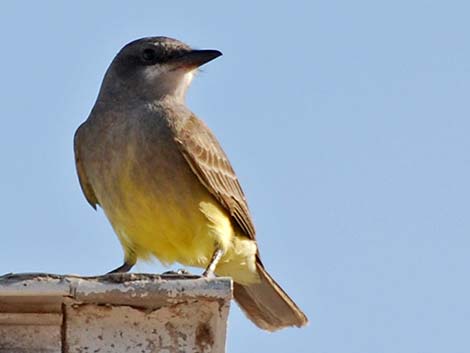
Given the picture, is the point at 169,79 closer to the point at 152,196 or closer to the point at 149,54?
the point at 149,54

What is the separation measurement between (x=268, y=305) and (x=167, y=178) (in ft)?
4.32

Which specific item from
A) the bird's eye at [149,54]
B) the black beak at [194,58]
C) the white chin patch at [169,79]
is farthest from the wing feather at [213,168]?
the bird's eye at [149,54]

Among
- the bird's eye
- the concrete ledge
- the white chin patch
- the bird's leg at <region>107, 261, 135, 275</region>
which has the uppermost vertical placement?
the bird's eye

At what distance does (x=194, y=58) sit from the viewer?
884cm

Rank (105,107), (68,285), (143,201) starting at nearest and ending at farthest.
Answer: (68,285), (143,201), (105,107)

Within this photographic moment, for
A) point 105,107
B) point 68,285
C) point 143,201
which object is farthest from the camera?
point 105,107

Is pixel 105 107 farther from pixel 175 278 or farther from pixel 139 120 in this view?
pixel 175 278

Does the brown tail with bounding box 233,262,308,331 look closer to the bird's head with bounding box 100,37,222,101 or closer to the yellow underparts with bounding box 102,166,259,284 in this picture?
the yellow underparts with bounding box 102,166,259,284

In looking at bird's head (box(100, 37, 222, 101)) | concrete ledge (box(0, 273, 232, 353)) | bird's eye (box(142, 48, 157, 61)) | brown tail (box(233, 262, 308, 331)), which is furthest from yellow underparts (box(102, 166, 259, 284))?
concrete ledge (box(0, 273, 232, 353))

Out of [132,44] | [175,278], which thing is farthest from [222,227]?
[175,278]

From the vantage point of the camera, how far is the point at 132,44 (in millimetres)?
9188

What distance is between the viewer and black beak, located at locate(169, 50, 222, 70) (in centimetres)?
880

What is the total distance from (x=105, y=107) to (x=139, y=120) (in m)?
0.37

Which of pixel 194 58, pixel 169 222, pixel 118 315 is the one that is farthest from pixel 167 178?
pixel 118 315
